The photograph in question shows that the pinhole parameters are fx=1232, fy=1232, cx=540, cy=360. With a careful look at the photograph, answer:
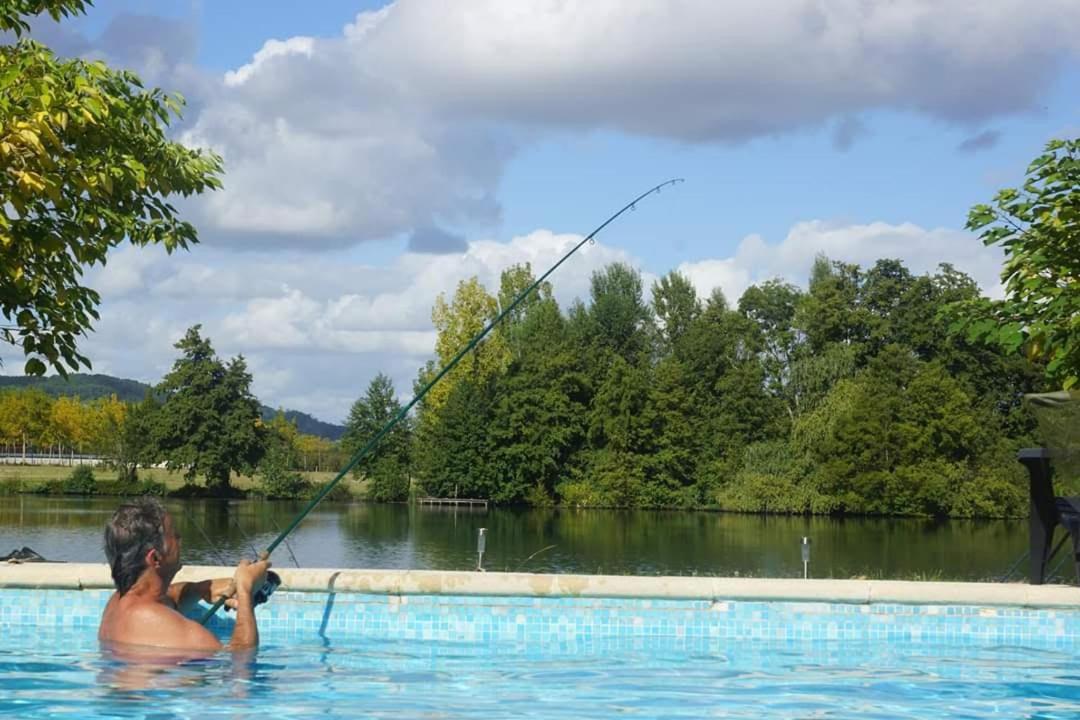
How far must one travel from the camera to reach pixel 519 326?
60.6 metres

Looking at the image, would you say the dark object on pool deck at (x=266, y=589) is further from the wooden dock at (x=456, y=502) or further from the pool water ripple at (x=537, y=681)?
the wooden dock at (x=456, y=502)

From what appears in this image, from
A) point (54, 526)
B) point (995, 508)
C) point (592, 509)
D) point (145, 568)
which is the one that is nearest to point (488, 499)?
point (592, 509)

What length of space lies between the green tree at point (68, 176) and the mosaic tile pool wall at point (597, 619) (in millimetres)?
2055

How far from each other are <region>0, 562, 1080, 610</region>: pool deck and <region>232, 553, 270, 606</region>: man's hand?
1.70m

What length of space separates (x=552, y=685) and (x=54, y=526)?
31600 millimetres

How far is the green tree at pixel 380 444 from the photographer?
60094mm

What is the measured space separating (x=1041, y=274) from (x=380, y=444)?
52.8 metres

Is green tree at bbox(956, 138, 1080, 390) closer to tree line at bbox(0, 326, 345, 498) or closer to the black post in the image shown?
the black post

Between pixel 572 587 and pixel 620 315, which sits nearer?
pixel 572 587

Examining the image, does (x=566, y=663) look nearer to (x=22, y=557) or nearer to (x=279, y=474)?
(x=22, y=557)

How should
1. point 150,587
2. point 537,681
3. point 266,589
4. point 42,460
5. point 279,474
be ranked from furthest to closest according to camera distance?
point 42,460 → point 279,474 → point 537,681 → point 266,589 → point 150,587

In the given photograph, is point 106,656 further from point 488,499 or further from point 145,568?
point 488,499

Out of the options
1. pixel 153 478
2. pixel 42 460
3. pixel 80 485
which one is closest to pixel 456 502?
pixel 153 478

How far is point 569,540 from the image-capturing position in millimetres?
34719
